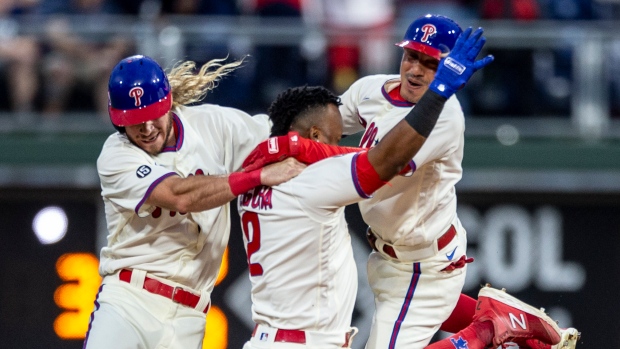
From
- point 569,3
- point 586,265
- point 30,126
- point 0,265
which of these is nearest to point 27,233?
point 0,265

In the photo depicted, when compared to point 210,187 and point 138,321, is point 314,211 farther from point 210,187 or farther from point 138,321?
point 138,321

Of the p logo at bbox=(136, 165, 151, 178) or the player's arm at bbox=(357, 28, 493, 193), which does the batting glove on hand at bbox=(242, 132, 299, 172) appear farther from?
the p logo at bbox=(136, 165, 151, 178)

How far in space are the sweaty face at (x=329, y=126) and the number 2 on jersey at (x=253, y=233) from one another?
17.0 inches

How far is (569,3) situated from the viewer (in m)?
7.78

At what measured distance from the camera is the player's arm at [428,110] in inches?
149

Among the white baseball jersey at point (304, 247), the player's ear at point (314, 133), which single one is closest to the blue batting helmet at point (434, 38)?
the player's ear at point (314, 133)

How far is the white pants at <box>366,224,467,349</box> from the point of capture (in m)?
4.57

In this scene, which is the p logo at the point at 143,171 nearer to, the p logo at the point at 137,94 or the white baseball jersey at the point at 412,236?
the p logo at the point at 137,94

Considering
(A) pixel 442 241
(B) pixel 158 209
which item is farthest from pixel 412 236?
(B) pixel 158 209

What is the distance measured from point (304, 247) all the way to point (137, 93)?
3.69 ft

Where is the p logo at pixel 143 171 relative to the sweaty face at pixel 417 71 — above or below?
below

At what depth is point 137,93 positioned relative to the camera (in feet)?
14.8

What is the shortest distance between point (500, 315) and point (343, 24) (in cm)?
345

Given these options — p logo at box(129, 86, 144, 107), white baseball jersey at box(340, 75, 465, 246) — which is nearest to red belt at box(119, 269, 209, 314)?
p logo at box(129, 86, 144, 107)
